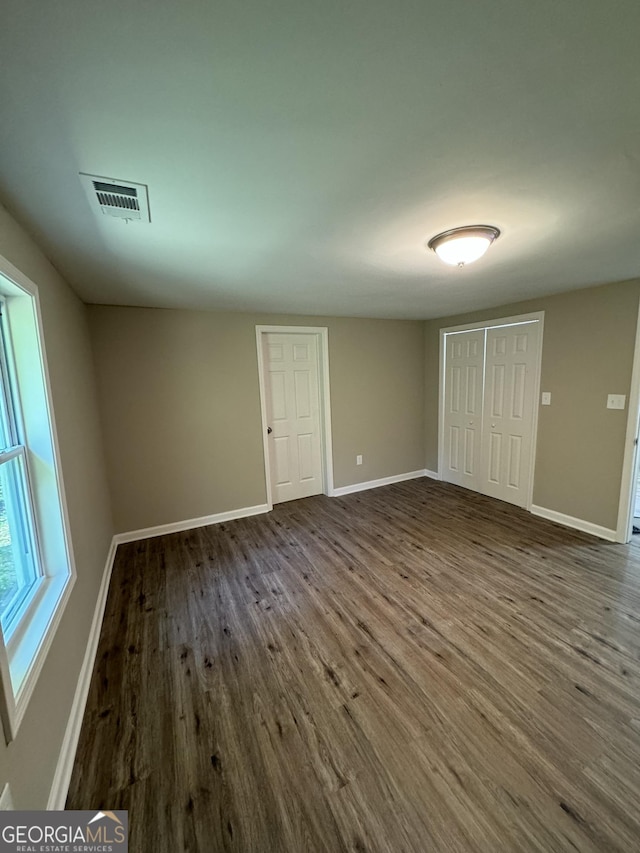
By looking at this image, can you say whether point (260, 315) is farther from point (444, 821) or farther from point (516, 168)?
point (444, 821)

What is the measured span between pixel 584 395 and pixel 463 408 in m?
1.41

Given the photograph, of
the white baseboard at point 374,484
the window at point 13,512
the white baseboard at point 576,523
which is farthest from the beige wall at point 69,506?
the white baseboard at point 576,523

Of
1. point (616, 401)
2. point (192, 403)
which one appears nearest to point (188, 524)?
point (192, 403)

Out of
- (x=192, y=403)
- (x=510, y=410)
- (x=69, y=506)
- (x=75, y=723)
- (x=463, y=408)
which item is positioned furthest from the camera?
(x=463, y=408)

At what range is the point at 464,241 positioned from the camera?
5.54 ft

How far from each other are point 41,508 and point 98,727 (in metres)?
1.03

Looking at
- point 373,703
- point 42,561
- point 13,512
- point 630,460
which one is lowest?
point 373,703

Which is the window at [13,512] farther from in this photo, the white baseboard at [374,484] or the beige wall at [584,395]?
the beige wall at [584,395]

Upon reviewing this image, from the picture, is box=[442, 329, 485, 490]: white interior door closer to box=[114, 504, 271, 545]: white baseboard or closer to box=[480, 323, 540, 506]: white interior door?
box=[480, 323, 540, 506]: white interior door

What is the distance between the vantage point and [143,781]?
130cm

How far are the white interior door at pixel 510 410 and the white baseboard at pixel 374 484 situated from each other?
105 centimetres

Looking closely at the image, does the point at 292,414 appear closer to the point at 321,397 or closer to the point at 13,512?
the point at 321,397

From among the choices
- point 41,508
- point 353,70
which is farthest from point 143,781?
point 353,70

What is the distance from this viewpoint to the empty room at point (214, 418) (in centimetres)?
81
